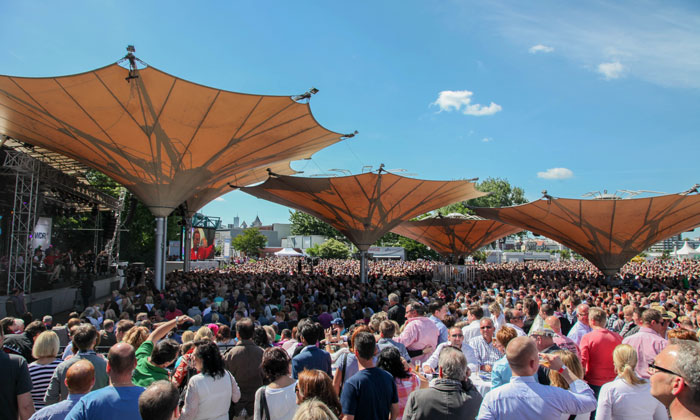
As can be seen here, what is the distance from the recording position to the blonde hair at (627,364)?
127 inches

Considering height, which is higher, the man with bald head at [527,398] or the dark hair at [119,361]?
the dark hair at [119,361]

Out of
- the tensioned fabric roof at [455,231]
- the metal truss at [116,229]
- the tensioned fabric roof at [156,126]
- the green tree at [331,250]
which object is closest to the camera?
the tensioned fabric roof at [156,126]

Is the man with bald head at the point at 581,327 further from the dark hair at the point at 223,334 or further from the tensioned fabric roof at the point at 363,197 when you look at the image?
the tensioned fabric roof at the point at 363,197

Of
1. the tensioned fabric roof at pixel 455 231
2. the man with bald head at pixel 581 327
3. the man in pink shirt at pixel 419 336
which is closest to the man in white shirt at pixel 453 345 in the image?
the man in pink shirt at pixel 419 336

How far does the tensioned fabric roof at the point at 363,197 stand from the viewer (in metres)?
20.5

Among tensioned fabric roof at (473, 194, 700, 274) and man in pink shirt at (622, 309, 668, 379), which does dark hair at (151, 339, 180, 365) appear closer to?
man in pink shirt at (622, 309, 668, 379)

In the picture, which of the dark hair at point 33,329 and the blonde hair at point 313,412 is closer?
the blonde hair at point 313,412

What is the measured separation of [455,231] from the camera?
35.3m

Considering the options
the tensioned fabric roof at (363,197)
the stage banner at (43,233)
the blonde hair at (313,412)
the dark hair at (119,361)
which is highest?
the tensioned fabric roof at (363,197)

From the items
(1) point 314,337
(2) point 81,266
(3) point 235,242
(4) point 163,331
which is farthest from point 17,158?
(3) point 235,242

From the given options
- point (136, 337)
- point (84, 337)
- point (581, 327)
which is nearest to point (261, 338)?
point (136, 337)

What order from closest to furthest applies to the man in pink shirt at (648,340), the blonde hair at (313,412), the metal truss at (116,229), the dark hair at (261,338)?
1. the blonde hair at (313,412)
2. the man in pink shirt at (648,340)
3. the dark hair at (261,338)
4. the metal truss at (116,229)

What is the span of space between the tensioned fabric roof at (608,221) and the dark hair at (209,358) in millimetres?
20044

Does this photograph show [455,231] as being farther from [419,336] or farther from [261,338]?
[261,338]
